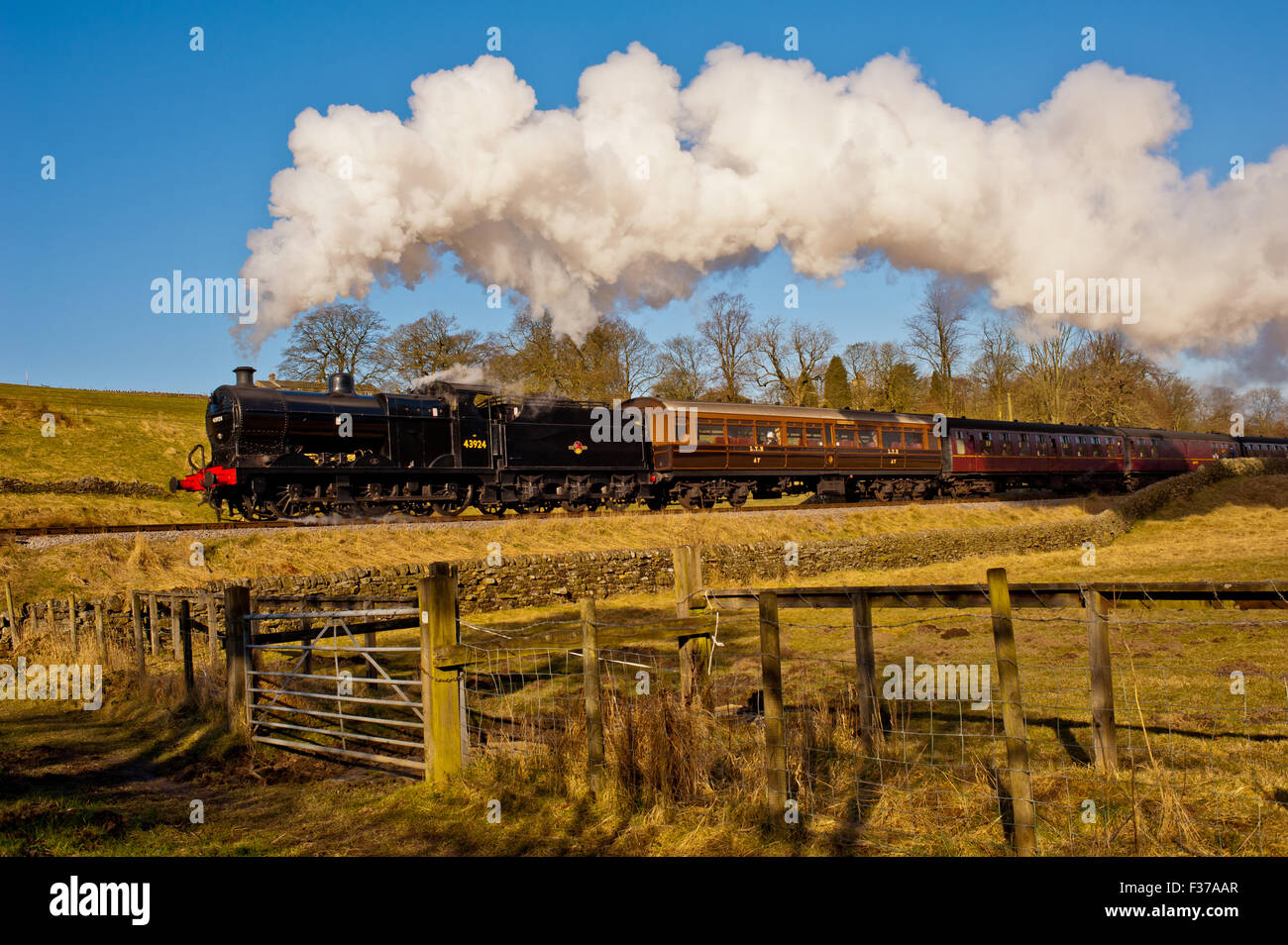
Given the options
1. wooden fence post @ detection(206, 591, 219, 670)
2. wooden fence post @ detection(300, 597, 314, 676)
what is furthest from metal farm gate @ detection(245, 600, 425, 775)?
wooden fence post @ detection(206, 591, 219, 670)

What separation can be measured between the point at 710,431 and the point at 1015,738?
23.4 meters

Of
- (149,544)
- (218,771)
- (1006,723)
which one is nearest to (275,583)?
(149,544)

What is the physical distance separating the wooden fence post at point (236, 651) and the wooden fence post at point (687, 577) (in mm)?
4648

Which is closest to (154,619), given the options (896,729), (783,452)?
(896,729)

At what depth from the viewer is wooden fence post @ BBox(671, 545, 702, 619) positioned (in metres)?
Answer: 7.99

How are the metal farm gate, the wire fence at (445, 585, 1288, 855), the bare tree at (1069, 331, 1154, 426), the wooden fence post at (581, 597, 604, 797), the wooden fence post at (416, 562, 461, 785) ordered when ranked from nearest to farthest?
the wire fence at (445, 585, 1288, 855) < the wooden fence post at (581, 597, 604, 797) < the wooden fence post at (416, 562, 461, 785) < the metal farm gate < the bare tree at (1069, 331, 1154, 426)

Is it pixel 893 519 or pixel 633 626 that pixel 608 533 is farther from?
pixel 633 626

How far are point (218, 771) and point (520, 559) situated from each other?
450 inches

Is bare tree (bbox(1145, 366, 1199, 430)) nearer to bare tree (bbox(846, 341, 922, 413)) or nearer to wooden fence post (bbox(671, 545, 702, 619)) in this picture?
bare tree (bbox(846, 341, 922, 413))

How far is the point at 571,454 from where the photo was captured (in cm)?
2552

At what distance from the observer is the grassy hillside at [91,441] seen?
31703 millimetres

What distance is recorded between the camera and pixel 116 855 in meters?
5.46

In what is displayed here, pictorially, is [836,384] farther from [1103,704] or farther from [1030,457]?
[1103,704]

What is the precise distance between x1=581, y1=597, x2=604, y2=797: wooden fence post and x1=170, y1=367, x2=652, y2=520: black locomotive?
14895 mm
